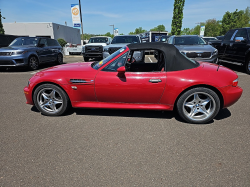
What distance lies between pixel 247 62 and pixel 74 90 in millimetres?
7731

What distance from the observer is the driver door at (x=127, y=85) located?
313cm

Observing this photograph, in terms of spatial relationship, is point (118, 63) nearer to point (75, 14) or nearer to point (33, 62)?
point (33, 62)

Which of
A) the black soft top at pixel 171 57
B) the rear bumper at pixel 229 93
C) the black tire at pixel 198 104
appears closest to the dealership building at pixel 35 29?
the black soft top at pixel 171 57

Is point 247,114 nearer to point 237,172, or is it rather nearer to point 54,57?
point 237,172

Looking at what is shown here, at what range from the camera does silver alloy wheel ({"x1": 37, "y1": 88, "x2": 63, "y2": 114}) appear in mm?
3539

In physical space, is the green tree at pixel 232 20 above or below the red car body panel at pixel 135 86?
above

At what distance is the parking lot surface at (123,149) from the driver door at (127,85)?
46 cm

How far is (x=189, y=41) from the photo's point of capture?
8.46m

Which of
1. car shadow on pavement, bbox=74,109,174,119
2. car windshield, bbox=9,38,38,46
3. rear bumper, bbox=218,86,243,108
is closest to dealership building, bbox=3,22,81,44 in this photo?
car windshield, bbox=9,38,38,46

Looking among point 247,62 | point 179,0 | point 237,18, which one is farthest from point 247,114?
point 237,18

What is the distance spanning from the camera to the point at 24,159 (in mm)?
2326

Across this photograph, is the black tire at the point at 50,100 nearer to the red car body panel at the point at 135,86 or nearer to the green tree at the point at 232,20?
the red car body panel at the point at 135,86

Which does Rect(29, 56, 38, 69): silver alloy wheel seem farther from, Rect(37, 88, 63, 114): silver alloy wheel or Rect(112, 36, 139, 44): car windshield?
Rect(37, 88, 63, 114): silver alloy wheel

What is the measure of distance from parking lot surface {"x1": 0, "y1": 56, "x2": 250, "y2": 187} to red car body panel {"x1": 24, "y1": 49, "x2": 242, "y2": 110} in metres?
0.37
